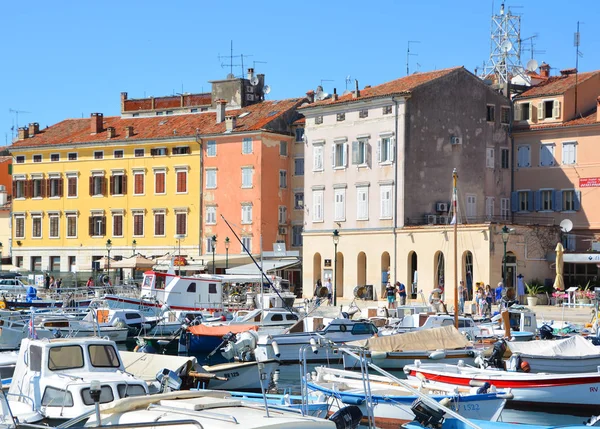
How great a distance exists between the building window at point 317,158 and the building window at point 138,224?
15096 mm

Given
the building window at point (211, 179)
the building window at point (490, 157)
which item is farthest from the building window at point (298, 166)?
the building window at point (490, 157)

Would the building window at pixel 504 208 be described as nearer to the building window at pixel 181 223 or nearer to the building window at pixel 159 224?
the building window at pixel 181 223

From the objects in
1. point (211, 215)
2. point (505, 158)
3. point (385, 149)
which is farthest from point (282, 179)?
point (505, 158)

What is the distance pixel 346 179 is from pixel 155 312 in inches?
640

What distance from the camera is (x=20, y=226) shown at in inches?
3201

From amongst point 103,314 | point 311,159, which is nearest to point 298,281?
point 311,159

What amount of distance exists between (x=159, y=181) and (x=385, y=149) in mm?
18931

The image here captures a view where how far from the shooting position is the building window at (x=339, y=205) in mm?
63844

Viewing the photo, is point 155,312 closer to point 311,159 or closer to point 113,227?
point 311,159

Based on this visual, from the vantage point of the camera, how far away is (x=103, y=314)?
47.5 m

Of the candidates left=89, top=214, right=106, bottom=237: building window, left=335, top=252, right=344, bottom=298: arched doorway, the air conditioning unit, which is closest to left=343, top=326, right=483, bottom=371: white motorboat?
the air conditioning unit

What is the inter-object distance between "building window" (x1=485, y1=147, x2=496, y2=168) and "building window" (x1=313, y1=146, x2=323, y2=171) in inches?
360

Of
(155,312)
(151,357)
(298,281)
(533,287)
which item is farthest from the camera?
(298,281)

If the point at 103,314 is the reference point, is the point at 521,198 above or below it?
above
